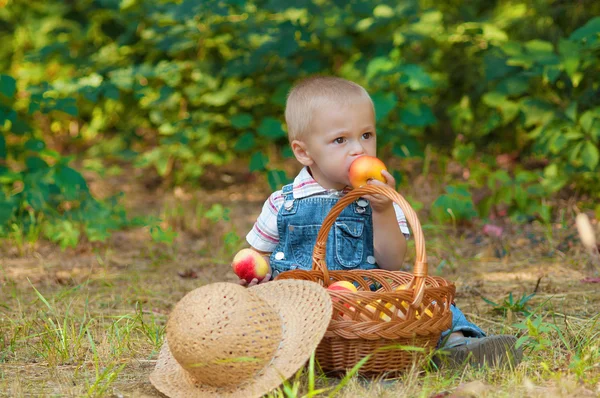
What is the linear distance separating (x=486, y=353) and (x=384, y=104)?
2.71 m

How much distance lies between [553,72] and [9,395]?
11.3 feet

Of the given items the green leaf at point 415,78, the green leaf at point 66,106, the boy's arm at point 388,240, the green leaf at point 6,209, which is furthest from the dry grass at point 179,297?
the green leaf at point 415,78

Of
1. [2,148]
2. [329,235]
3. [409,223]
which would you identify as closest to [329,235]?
[329,235]

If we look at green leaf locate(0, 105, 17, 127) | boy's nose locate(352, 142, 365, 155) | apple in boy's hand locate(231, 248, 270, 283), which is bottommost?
green leaf locate(0, 105, 17, 127)

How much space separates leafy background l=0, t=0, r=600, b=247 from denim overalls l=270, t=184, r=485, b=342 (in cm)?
160

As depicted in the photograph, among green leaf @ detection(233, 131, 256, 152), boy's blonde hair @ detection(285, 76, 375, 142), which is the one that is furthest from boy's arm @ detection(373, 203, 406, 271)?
green leaf @ detection(233, 131, 256, 152)

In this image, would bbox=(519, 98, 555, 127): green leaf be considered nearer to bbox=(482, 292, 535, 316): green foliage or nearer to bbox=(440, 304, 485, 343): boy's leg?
bbox=(482, 292, 535, 316): green foliage

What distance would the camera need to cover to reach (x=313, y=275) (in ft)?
8.48

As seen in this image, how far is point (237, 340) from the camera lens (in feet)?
6.70

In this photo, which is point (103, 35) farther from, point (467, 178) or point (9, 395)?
point (9, 395)

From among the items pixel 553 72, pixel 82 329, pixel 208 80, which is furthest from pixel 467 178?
pixel 82 329

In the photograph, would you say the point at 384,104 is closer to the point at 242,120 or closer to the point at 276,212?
the point at 242,120

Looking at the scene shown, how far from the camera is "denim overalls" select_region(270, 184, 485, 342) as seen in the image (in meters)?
2.79

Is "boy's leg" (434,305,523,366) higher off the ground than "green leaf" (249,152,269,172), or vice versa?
"boy's leg" (434,305,523,366)
